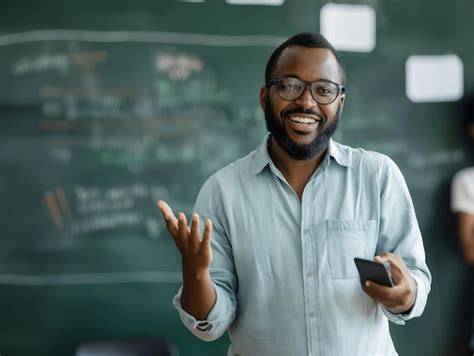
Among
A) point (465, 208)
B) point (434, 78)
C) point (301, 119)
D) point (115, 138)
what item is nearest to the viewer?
point (301, 119)

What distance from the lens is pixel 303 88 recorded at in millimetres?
1535

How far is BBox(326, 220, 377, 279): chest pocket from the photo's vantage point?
4.91ft

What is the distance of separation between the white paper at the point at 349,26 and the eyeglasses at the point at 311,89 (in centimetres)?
146

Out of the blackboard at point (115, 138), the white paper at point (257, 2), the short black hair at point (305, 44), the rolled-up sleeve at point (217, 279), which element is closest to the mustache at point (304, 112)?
the short black hair at point (305, 44)

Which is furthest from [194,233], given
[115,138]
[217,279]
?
[115,138]

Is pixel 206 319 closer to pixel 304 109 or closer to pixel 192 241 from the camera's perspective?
pixel 192 241

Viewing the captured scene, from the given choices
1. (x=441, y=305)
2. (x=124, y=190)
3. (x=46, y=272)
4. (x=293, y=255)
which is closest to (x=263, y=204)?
(x=293, y=255)

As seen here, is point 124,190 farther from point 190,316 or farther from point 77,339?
point 190,316

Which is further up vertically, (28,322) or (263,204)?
(263,204)

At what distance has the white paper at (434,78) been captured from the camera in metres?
2.99

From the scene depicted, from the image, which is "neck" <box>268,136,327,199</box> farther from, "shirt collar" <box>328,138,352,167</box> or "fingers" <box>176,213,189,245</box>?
"fingers" <box>176,213,189,245</box>

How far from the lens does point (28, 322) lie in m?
2.75

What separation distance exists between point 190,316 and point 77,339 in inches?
60.1

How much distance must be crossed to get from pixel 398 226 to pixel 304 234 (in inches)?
9.4
